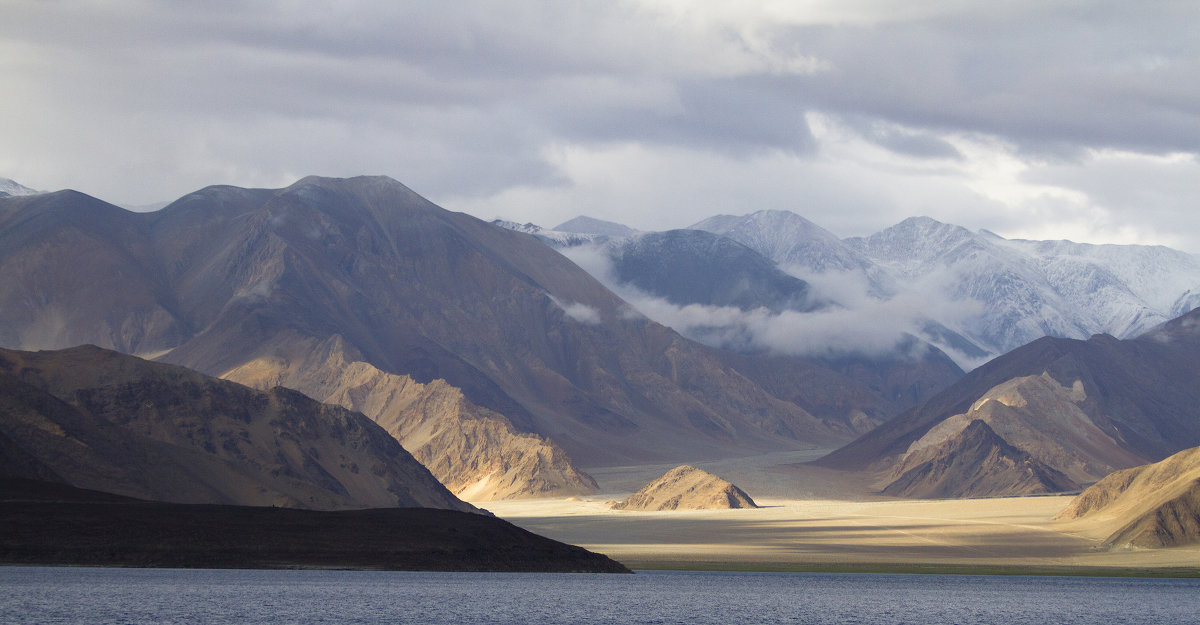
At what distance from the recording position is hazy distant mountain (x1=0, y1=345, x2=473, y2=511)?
149 meters

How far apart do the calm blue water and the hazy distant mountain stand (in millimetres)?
29628

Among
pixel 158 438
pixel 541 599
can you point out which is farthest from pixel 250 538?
pixel 158 438

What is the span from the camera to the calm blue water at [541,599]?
316 feet

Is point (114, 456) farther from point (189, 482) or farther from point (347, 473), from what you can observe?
point (347, 473)

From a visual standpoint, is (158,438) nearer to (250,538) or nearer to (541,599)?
(250,538)

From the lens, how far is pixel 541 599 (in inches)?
4513

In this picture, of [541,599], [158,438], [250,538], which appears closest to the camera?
[541,599]

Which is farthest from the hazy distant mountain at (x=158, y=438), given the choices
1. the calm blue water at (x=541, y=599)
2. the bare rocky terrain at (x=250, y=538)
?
the calm blue water at (x=541, y=599)

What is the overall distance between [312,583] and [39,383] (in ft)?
231

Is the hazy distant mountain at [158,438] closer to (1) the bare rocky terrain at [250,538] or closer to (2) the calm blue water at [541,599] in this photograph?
(1) the bare rocky terrain at [250,538]

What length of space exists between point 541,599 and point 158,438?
255 feet

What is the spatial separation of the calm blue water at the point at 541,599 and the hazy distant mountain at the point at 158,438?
29.6 meters

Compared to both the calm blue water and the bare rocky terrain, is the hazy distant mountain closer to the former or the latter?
the bare rocky terrain

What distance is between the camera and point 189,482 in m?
157
